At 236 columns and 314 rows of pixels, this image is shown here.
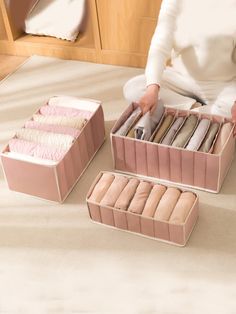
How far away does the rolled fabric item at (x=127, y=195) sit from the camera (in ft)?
5.09

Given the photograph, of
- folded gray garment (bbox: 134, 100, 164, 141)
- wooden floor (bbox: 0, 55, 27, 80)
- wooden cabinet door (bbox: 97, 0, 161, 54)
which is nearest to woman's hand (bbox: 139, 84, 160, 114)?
folded gray garment (bbox: 134, 100, 164, 141)

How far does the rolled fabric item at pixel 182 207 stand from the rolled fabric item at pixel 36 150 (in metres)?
0.43

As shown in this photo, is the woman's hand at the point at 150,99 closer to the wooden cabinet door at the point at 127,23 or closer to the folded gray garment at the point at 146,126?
the folded gray garment at the point at 146,126

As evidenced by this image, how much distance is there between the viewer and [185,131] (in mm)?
1726

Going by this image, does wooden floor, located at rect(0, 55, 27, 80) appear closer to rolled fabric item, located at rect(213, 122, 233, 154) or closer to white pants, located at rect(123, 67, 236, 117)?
white pants, located at rect(123, 67, 236, 117)

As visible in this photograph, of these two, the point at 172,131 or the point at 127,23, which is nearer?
the point at 172,131

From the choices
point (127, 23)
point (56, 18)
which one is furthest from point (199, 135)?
point (56, 18)

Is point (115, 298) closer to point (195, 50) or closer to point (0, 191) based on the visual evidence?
point (0, 191)

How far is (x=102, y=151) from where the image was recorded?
6.39ft

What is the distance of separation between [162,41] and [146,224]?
0.68 metres

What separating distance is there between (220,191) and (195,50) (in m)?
0.54

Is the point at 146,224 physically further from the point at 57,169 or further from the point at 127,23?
the point at 127,23

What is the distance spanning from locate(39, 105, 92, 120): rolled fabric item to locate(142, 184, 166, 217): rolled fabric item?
1.37 feet

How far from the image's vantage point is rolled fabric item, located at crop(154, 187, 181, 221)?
1.51 m
